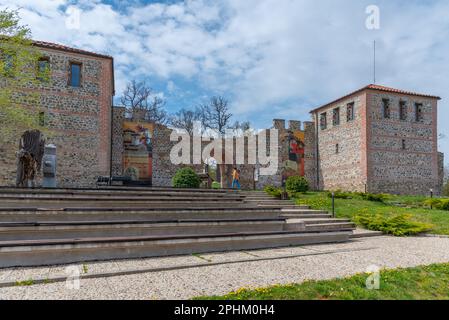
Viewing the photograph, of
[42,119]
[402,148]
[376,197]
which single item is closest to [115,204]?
[42,119]

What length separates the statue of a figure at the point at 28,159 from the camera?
9.48 m

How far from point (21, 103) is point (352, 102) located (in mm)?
23420

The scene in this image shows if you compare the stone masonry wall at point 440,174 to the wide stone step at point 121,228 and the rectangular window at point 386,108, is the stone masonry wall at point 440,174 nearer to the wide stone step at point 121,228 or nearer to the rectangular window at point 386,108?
the rectangular window at point 386,108

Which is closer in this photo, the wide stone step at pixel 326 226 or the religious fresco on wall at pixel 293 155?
the wide stone step at pixel 326 226

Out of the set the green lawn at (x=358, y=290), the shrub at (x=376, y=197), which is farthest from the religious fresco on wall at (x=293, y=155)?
the green lawn at (x=358, y=290)

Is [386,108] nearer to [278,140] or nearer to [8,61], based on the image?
[278,140]

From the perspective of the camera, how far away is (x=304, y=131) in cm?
2888

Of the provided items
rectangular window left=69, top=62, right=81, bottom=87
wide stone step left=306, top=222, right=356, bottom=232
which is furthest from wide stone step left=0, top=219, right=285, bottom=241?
rectangular window left=69, top=62, right=81, bottom=87

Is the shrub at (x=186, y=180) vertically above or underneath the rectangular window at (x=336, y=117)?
underneath

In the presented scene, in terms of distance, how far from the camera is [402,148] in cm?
2519

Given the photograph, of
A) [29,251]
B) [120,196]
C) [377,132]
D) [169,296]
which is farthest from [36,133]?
[377,132]

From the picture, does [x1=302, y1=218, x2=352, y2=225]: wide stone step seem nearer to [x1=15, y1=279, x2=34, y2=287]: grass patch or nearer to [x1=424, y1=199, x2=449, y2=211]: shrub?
[x1=424, y1=199, x2=449, y2=211]: shrub

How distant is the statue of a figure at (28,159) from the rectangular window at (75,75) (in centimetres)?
1008

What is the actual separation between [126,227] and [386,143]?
Result: 23.5 m
